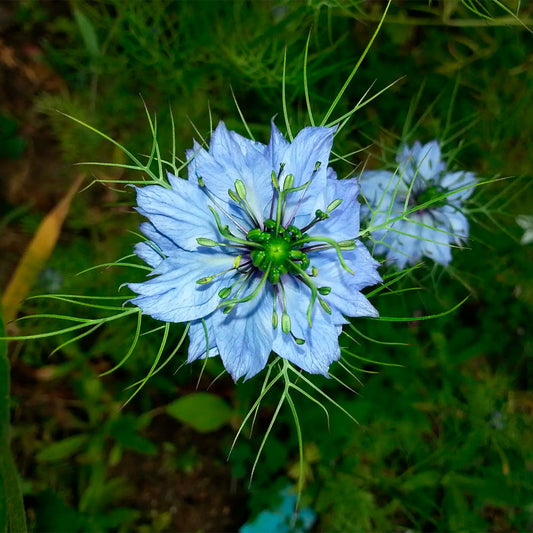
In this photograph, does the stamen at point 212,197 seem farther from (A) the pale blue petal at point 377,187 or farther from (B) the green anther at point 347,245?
(A) the pale blue petal at point 377,187

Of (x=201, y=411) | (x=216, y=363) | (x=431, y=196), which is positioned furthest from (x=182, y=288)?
(x=201, y=411)

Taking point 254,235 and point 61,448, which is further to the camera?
point 61,448

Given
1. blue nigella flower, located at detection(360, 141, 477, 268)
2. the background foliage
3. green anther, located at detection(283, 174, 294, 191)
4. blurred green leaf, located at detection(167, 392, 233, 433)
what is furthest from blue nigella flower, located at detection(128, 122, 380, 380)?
blurred green leaf, located at detection(167, 392, 233, 433)

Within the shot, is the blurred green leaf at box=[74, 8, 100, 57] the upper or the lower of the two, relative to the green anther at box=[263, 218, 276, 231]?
upper

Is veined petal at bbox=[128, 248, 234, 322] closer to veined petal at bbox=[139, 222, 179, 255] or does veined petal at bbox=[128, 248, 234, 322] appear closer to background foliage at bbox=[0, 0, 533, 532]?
veined petal at bbox=[139, 222, 179, 255]

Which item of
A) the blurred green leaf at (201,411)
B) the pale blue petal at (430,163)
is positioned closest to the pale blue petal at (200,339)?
the pale blue petal at (430,163)

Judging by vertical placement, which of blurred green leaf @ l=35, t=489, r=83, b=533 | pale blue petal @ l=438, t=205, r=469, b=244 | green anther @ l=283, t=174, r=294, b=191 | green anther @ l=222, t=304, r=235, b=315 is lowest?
blurred green leaf @ l=35, t=489, r=83, b=533

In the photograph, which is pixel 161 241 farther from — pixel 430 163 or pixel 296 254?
pixel 430 163
